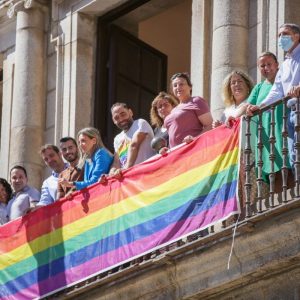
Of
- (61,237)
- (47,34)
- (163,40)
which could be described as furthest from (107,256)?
(163,40)

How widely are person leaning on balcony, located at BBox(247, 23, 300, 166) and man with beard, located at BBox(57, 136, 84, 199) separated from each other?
8.94 ft

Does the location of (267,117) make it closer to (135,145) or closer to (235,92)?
(235,92)

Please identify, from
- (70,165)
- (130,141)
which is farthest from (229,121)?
(70,165)

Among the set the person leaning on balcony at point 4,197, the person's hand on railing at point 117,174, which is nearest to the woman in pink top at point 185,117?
the person's hand on railing at point 117,174

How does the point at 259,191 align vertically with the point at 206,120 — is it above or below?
below

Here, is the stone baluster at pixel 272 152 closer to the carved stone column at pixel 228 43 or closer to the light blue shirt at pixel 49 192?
the carved stone column at pixel 228 43

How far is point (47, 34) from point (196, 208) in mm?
6297

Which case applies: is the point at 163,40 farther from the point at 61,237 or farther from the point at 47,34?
the point at 61,237

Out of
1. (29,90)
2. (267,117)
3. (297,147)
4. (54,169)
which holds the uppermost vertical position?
(29,90)

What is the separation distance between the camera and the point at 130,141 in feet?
56.5

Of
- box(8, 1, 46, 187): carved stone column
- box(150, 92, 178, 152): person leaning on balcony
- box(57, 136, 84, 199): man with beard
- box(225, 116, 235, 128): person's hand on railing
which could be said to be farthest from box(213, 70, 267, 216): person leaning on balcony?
box(8, 1, 46, 187): carved stone column

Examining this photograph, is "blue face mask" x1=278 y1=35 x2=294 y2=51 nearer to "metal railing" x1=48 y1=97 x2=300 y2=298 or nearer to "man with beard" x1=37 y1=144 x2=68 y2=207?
"metal railing" x1=48 y1=97 x2=300 y2=298

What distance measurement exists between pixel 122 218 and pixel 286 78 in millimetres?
2439

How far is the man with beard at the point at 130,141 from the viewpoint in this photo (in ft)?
55.9
